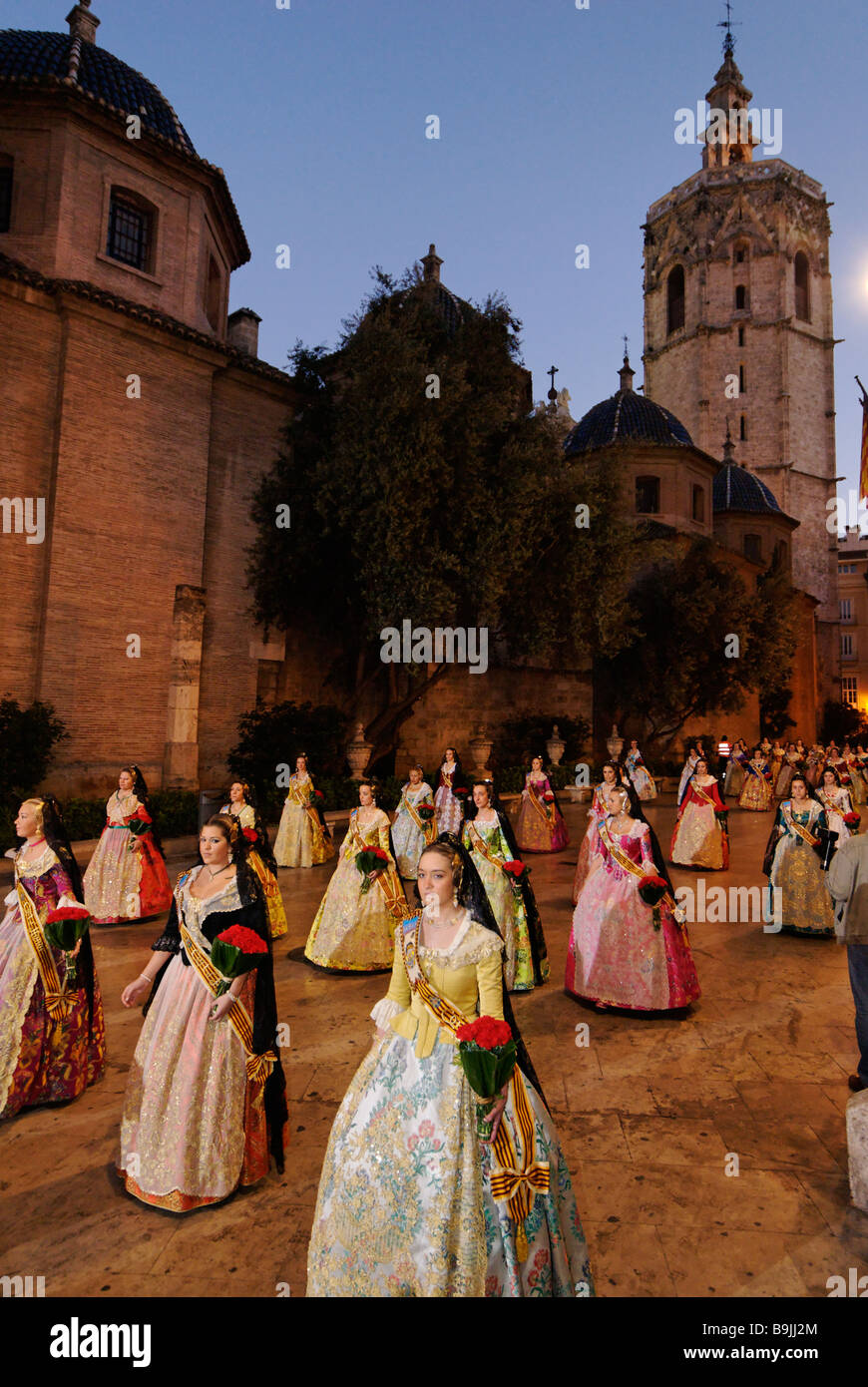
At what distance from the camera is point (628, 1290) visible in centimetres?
316

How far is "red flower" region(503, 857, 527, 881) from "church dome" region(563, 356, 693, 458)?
2768 centimetres

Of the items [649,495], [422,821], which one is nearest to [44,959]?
[422,821]

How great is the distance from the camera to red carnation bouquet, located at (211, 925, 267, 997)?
3.63m

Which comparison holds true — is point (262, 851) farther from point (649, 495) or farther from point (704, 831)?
point (649, 495)

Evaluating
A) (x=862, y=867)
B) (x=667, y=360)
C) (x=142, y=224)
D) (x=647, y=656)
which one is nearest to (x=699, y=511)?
(x=647, y=656)

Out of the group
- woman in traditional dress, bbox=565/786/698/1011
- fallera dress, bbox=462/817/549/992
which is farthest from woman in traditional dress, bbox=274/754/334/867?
woman in traditional dress, bbox=565/786/698/1011

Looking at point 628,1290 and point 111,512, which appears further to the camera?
point 111,512

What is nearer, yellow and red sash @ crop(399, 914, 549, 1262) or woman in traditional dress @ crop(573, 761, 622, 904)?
yellow and red sash @ crop(399, 914, 549, 1262)

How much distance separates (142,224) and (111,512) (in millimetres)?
7775

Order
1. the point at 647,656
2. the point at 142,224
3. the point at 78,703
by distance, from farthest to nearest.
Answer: the point at 647,656
the point at 142,224
the point at 78,703

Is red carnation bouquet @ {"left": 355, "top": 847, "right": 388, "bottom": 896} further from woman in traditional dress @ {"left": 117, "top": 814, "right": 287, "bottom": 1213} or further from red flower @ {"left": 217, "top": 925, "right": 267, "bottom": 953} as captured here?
red flower @ {"left": 217, "top": 925, "right": 267, "bottom": 953}

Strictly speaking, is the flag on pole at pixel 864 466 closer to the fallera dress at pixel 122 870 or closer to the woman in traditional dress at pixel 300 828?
the woman in traditional dress at pixel 300 828
